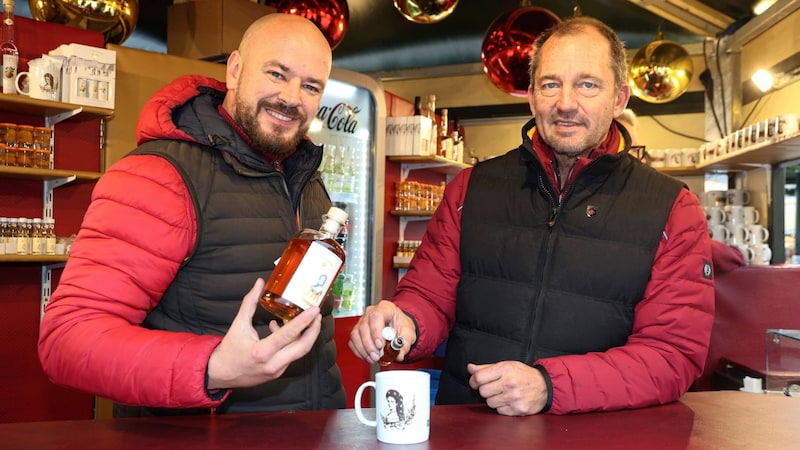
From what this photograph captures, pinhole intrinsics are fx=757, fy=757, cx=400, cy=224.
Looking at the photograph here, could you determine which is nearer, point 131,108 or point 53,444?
point 53,444

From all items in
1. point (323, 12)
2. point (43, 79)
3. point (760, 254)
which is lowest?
point (760, 254)

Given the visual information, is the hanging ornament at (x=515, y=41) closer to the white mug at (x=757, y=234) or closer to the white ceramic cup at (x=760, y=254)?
the white ceramic cup at (x=760, y=254)

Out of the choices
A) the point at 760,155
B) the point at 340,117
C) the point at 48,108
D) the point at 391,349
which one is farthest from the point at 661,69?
the point at 391,349

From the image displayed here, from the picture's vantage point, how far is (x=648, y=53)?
588 cm

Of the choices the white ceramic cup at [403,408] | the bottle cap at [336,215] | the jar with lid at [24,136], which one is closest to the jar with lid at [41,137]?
the jar with lid at [24,136]

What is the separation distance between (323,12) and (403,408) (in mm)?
3327

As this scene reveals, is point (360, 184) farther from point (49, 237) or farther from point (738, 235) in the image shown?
point (738, 235)

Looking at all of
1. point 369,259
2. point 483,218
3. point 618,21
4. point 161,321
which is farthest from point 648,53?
point 161,321

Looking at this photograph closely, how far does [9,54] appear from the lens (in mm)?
3758

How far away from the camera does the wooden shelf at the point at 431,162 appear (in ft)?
19.2

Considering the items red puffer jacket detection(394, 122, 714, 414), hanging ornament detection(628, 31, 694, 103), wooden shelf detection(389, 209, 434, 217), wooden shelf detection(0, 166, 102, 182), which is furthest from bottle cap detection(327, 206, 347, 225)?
hanging ornament detection(628, 31, 694, 103)

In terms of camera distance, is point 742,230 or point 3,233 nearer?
point 3,233

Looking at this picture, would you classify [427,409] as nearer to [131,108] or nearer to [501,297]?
[501,297]

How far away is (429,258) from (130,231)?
33.9 inches
